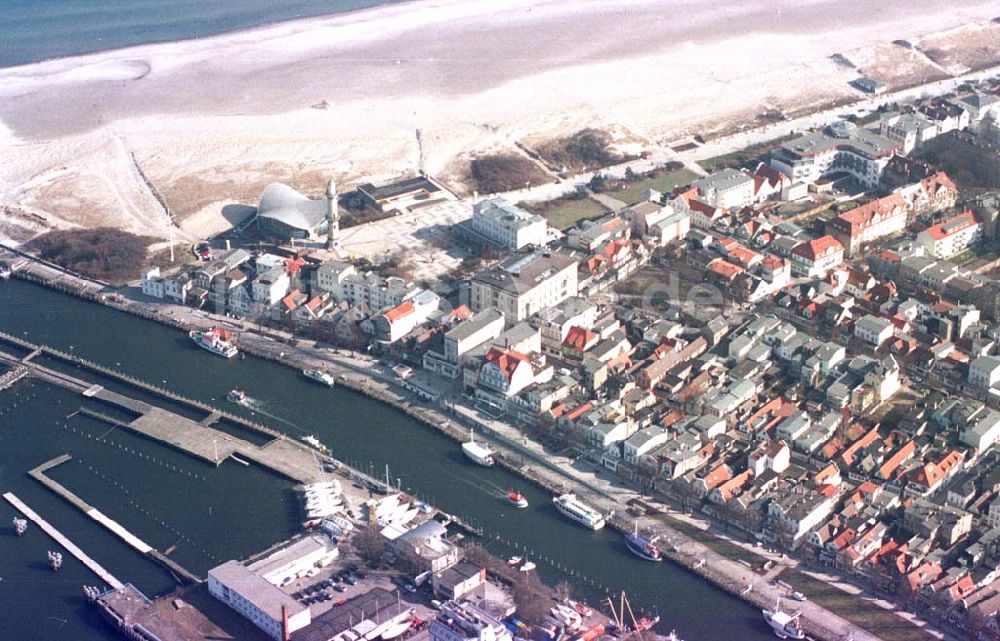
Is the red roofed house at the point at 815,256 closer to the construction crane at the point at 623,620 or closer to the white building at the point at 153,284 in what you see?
the construction crane at the point at 623,620

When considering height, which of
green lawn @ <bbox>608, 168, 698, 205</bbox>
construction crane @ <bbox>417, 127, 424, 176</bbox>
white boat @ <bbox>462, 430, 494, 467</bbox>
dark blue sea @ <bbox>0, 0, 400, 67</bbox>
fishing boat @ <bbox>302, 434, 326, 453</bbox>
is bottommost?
fishing boat @ <bbox>302, 434, 326, 453</bbox>

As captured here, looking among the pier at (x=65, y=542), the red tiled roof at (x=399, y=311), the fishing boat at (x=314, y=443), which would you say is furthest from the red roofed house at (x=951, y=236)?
the pier at (x=65, y=542)

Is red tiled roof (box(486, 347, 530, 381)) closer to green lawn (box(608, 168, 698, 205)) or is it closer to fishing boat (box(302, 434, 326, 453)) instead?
fishing boat (box(302, 434, 326, 453))

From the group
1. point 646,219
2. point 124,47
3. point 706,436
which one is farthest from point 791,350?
point 124,47

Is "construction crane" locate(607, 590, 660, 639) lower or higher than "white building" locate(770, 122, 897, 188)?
lower

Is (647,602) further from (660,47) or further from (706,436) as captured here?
(660,47)

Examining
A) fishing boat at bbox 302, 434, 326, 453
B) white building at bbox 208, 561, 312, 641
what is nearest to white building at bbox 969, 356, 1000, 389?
fishing boat at bbox 302, 434, 326, 453
